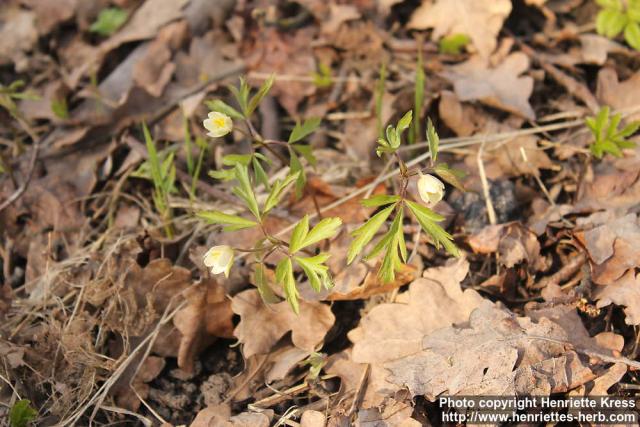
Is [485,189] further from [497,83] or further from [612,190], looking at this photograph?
[497,83]

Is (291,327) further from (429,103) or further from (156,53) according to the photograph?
(156,53)

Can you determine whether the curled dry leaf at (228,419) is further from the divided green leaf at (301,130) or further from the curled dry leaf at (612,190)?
the curled dry leaf at (612,190)

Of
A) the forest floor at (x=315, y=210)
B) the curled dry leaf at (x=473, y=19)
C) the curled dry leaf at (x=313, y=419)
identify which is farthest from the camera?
the curled dry leaf at (x=473, y=19)

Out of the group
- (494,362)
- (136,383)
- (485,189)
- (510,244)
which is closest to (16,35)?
(136,383)

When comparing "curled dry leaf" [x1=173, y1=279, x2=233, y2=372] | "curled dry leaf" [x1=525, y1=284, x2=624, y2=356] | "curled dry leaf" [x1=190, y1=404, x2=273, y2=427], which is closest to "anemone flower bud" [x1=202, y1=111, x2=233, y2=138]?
"curled dry leaf" [x1=173, y1=279, x2=233, y2=372]

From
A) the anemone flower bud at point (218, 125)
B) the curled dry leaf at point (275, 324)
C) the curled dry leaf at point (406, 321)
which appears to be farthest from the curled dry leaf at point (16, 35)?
the curled dry leaf at point (406, 321)

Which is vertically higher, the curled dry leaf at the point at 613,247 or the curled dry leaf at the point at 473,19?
the curled dry leaf at the point at 473,19

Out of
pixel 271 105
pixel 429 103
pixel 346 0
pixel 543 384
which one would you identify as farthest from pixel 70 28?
pixel 543 384
